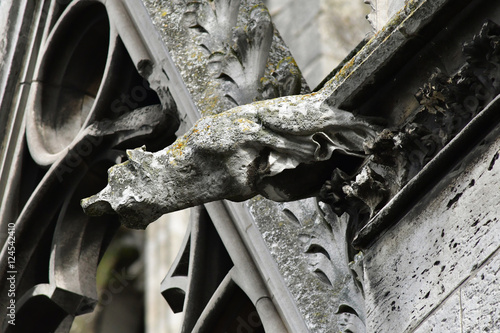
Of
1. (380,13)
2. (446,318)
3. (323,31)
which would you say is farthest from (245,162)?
(323,31)

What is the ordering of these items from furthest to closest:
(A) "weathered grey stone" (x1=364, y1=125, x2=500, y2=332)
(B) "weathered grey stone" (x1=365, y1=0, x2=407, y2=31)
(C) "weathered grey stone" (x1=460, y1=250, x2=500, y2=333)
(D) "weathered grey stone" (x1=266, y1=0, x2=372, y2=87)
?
(D) "weathered grey stone" (x1=266, y1=0, x2=372, y2=87)
(B) "weathered grey stone" (x1=365, y1=0, x2=407, y2=31)
(A) "weathered grey stone" (x1=364, y1=125, x2=500, y2=332)
(C) "weathered grey stone" (x1=460, y1=250, x2=500, y2=333)

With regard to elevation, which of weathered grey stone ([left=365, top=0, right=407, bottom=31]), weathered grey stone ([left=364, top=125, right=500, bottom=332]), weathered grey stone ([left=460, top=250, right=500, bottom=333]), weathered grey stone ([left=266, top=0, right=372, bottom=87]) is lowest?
weathered grey stone ([left=460, top=250, right=500, bottom=333])

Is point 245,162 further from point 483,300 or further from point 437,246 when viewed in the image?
point 483,300

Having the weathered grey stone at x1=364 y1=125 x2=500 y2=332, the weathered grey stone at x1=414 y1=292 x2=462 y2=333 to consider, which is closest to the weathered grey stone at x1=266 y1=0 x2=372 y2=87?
the weathered grey stone at x1=364 y1=125 x2=500 y2=332

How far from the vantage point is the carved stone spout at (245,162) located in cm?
282

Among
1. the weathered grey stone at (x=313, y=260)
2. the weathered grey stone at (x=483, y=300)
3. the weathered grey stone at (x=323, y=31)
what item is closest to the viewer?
the weathered grey stone at (x=483, y=300)

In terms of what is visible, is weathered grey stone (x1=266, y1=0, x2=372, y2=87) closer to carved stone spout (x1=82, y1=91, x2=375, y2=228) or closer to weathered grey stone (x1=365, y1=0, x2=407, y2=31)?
weathered grey stone (x1=365, y1=0, x2=407, y2=31)

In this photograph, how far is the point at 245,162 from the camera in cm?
282

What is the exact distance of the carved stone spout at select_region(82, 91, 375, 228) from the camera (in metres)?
2.82

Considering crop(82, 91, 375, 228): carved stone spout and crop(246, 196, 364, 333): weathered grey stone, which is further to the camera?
crop(246, 196, 364, 333): weathered grey stone

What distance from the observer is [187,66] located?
4.50 m

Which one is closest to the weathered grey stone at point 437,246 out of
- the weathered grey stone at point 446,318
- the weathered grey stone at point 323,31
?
the weathered grey stone at point 446,318

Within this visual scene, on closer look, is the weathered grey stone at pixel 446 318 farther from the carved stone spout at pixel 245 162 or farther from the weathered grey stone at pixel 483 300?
the carved stone spout at pixel 245 162

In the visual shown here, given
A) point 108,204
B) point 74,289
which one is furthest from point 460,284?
point 74,289
